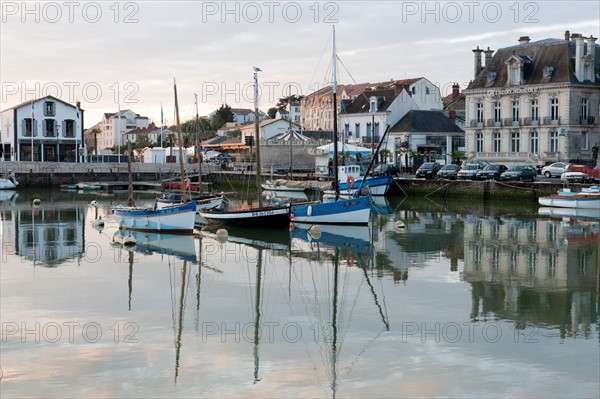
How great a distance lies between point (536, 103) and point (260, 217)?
112 ft

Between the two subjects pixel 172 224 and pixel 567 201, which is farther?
pixel 567 201

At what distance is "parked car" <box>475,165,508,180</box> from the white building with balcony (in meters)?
9.05

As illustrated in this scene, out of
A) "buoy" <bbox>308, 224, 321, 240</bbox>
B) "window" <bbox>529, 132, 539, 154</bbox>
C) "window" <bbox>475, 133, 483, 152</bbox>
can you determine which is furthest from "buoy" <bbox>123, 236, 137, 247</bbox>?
"window" <bbox>475, 133, 483, 152</bbox>

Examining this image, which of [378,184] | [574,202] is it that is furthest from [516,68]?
[574,202]

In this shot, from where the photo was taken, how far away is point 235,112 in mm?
161000

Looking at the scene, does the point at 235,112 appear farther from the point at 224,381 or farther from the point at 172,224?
the point at 224,381

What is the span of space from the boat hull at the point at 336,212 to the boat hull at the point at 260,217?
3.63 feet

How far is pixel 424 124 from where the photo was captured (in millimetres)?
77688

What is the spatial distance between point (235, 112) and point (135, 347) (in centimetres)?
14616

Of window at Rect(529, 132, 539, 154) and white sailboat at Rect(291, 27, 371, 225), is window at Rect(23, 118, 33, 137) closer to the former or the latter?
window at Rect(529, 132, 539, 154)

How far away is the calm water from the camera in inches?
567

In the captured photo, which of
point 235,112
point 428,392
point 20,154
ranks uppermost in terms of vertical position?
point 235,112

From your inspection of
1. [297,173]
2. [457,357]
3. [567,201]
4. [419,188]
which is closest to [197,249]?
[457,357]

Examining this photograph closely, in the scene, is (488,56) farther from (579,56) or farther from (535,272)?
(535,272)
